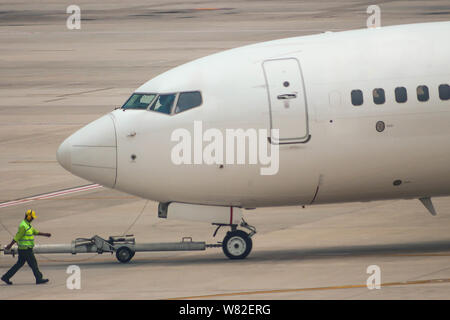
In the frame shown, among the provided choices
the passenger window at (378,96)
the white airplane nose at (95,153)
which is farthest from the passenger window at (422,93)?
the white airplane nose at (95,153)

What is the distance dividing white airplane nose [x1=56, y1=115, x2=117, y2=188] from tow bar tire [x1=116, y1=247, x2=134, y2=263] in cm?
168

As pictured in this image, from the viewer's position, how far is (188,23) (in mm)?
89250

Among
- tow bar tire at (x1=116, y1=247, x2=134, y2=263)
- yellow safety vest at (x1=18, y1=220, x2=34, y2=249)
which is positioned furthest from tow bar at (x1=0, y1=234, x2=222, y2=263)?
yellow safety vest at (x1=18, y1=220, x2=34, y2=249)

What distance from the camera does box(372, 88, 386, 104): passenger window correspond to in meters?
26.4

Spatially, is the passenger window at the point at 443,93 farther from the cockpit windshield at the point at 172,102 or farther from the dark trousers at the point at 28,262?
the dark trousers at the point at 28,262

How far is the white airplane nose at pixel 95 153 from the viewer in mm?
26719

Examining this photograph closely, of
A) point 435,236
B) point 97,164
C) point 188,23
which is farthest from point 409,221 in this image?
point 188,23

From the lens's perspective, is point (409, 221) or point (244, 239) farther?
point (409, 221)

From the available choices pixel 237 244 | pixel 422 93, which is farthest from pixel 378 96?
pixel 237 244

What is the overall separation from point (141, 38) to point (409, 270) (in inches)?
2279

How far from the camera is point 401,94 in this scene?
26.4 meters

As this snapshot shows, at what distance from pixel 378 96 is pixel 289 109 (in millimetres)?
2157

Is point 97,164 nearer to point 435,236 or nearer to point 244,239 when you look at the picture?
point 244,239

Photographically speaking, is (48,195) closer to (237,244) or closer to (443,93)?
(237,244)
